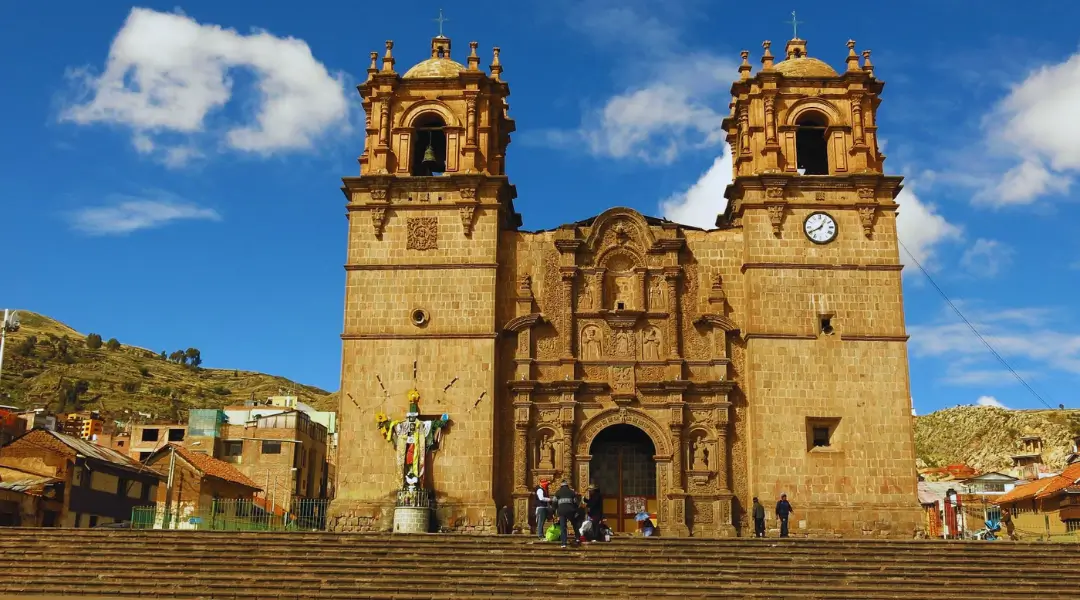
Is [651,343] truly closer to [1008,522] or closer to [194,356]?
[1008,522]

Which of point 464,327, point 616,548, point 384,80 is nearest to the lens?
point 616,548

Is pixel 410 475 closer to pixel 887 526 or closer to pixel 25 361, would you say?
pixel 887 526

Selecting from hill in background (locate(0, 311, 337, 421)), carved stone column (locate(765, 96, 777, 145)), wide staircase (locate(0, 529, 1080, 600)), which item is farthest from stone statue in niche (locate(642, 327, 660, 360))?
hill in background (locate(0, 311, 337, 421))

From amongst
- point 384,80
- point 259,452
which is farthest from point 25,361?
point 384,80

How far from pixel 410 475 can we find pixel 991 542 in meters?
14.1

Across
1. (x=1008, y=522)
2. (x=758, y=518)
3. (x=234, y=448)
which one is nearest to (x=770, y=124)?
(x=758, y=518)

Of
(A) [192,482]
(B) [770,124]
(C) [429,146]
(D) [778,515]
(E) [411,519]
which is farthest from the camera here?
(A) [192,482]

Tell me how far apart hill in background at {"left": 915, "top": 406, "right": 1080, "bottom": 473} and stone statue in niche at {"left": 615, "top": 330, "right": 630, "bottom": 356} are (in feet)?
178

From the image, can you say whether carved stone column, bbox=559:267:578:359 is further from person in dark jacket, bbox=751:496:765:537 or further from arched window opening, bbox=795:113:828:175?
arched window opening, bbox=795:113:828:175

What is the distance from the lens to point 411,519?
25.3m

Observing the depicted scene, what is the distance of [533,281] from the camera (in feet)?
94.9

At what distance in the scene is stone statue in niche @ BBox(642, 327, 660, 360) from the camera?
28.0m

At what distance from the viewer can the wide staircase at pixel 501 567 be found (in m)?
19.2

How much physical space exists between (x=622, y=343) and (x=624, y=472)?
3616 millimetres
